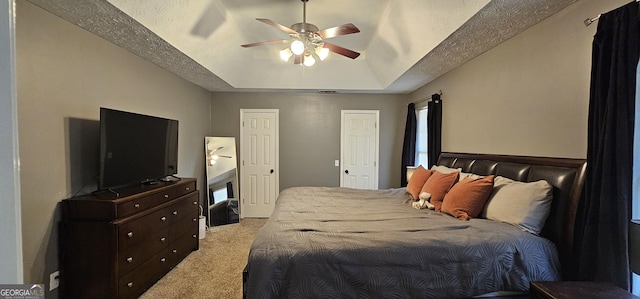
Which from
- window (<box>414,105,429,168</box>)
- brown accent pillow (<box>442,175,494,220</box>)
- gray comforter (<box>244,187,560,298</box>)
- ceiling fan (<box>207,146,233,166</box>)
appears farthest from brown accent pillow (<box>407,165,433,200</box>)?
ceiling fan (<box>207,146,233,166</box>)

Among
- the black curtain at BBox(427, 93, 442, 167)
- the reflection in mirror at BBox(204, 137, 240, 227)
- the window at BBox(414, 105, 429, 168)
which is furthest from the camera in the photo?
the window at BBox(414, 105, 429, 168)

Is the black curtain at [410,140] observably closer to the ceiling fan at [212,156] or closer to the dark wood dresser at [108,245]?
the ceiling fan at [212,156]

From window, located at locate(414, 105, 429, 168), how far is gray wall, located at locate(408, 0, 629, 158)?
1.29 metres

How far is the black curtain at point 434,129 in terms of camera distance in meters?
3.75

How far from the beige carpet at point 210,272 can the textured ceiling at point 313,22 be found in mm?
2336

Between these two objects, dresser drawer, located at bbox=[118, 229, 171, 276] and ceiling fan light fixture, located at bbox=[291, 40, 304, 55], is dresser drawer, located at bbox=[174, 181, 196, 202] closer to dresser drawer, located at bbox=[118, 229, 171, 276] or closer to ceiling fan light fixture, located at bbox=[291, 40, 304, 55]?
dresser drawer, located at bbox=[118, 229, 171, 276]

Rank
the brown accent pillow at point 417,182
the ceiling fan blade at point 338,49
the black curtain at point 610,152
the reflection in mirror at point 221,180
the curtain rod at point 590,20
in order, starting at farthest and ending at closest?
the reflection in mirror at point 221,180 < the brown accent pillow at point 417,182 < the ceiling fan blade at point 338,49 < the curtain rod at point 590,20 < the black curtain at point 610,152

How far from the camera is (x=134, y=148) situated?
8.65 feet

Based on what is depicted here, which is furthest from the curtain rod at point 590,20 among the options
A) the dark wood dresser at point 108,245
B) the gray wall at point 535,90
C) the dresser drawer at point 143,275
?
the dresser drawer at point 143,275

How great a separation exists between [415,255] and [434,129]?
2630mm

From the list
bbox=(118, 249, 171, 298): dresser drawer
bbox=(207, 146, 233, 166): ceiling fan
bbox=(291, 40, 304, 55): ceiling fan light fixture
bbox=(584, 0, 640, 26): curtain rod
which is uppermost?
bbox=(291, 40, 304, 55): ceiling fan light fixture

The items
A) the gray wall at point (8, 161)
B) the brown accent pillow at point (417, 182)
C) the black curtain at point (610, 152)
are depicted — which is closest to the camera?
the gray wall at point (8, 161)

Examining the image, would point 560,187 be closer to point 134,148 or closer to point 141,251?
point 141,251

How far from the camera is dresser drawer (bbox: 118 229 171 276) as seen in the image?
7.17 ft
